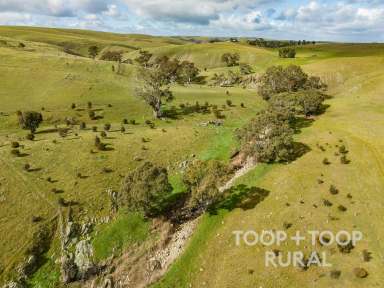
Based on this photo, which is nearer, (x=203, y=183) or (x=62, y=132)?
(x=203, y=183)

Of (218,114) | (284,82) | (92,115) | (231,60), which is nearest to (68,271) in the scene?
(92,115)

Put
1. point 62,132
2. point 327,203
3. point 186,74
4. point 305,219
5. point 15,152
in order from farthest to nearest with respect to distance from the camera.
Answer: point 186,74
point 62,132
point 15,152
point 327,203
point 305,219

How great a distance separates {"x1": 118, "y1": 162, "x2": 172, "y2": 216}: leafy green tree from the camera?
2104 inches

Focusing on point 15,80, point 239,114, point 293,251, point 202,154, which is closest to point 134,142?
point 202,154

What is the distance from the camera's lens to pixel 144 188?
53.6m

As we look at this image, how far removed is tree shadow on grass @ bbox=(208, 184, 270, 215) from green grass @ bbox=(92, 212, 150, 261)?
10960 mm

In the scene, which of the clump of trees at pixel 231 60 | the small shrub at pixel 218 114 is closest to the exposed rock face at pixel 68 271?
the small shrub at pixel 218 114

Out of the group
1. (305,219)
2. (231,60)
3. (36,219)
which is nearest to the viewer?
(305,219)

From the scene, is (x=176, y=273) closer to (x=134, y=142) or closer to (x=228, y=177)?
(x=228, y=177)

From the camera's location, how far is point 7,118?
91000mm

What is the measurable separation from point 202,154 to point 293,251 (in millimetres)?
32183

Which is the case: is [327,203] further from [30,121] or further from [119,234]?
[30,121]

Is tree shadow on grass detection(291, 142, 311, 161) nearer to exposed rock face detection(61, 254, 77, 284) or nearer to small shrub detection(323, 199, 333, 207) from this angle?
small shrub detection(323, 199, 333, 207)

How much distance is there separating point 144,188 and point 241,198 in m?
15.5
